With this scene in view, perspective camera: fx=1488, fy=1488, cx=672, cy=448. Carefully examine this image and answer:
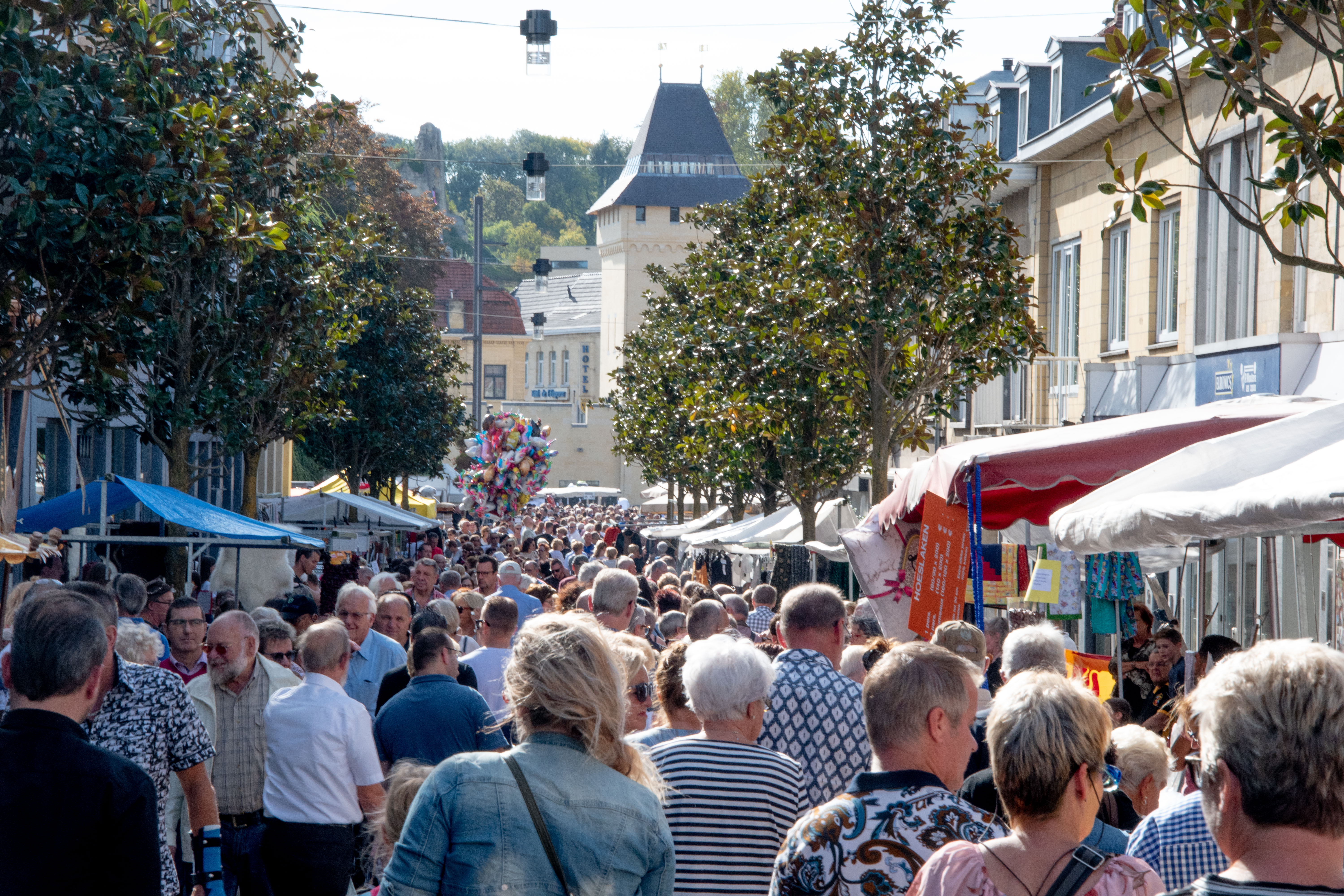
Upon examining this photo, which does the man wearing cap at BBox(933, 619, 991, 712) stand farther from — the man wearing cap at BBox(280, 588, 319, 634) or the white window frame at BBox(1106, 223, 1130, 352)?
the white window frame at BBox(1106, 223, 1130, 352)

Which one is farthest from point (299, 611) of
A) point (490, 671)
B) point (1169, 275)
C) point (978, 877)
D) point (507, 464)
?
point (507, 464)

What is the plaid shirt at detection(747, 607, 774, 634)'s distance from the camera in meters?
13.6

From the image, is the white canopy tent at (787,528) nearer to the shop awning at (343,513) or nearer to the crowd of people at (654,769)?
the shop awning at (343,513)

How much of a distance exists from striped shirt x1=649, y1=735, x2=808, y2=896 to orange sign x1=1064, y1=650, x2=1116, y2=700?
A: 3.61 meters

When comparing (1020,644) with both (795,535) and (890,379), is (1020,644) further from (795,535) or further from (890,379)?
(795,535)

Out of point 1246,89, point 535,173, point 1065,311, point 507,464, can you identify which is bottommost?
point 507,464

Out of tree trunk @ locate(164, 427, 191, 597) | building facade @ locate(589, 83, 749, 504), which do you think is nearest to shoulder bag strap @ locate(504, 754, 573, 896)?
tree trunk @ locate(164, 427, 191, 597)

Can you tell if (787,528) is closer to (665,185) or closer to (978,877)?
(978,877)

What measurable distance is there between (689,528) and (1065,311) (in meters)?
11.8

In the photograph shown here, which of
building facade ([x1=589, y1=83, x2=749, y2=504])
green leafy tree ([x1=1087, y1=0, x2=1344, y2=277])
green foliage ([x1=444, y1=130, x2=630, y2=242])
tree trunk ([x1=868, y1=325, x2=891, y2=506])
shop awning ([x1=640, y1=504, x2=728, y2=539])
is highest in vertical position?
green foliage ([x1=444, y1=130, x2=630, y2=242])

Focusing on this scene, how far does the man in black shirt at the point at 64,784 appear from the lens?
3.69 meters

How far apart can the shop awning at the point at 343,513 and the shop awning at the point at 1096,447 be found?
14960mm

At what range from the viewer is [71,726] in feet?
12.5

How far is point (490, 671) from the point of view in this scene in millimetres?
7953
